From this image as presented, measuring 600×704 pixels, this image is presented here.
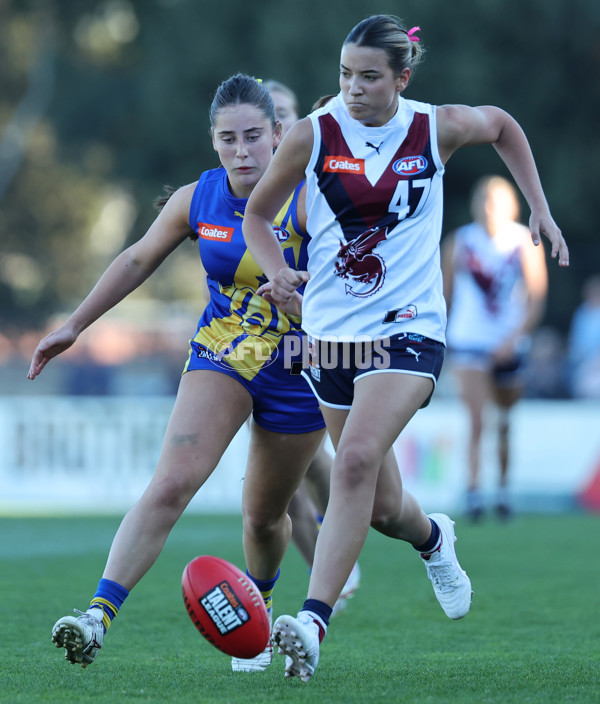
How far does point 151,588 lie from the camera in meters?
6.98

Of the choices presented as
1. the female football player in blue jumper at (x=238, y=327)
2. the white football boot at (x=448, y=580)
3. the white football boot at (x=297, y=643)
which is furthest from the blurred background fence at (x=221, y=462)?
the white football boot at (x=297, y=643)

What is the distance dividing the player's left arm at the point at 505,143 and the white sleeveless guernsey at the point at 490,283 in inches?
232

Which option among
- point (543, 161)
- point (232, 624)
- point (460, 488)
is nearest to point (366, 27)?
point (232, 624)

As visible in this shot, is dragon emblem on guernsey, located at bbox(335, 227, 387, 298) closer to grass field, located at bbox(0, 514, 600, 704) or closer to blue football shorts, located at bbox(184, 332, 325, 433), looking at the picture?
blue football shorts, located at bbox(184, 332, 325, 433)

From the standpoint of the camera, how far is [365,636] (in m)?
5.34

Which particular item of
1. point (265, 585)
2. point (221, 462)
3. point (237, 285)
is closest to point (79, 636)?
point (265, 585)

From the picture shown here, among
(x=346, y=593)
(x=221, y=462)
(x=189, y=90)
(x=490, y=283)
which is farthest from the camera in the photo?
(x=189, y=90)

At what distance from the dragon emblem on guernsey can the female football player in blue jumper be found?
17.6 inches

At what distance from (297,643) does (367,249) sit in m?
1.38

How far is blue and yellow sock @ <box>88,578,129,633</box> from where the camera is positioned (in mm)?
4242

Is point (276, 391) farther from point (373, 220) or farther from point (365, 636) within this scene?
point (365, 636)

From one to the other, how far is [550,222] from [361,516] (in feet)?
4.21

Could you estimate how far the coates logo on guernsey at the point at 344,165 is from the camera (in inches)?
165

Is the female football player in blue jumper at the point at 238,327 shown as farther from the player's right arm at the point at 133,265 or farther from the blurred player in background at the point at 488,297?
the blurred player in background at the point at 488,297
